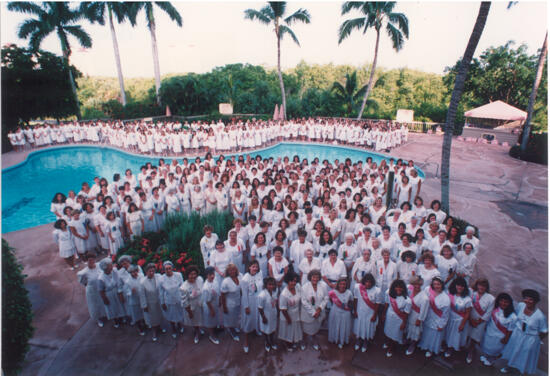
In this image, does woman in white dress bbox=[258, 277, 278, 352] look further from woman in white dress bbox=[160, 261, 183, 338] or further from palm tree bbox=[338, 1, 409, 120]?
palm tree bbox=[338, 1, 409, 120]

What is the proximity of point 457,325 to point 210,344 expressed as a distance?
143 inches

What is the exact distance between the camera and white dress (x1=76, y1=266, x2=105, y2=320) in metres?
5.10

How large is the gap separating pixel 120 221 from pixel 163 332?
10.8ft

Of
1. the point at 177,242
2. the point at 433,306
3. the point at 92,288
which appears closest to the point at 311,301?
the point at 433,306

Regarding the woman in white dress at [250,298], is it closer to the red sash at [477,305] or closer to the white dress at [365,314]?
the white dress at [365,314]

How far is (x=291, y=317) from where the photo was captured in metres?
4.62

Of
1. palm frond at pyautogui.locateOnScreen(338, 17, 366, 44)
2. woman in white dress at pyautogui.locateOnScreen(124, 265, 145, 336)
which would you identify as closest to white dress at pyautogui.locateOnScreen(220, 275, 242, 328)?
woman in white dress at pyautogui.locateOnScreen(124, 265, 145, 336)

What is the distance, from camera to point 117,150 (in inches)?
771

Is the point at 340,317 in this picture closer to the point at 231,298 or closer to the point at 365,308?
the point at 365,308

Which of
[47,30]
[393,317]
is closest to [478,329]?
[393,317]

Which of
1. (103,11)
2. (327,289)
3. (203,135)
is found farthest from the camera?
(103,11)

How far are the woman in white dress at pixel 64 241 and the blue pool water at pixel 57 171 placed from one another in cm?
494

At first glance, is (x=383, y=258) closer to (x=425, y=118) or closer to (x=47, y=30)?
(x=425, y=118)

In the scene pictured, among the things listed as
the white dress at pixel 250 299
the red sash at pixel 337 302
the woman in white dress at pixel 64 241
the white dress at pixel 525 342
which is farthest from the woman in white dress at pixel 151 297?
the white dress at pixel 525 342
